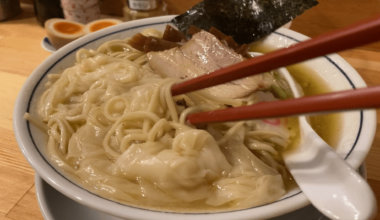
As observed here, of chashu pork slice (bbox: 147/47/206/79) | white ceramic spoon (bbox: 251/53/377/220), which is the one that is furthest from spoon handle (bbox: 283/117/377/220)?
chashu pork slice (bbox: 147/47/206/79)

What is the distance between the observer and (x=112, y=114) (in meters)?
1.19

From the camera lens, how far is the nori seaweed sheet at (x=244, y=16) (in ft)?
5.93

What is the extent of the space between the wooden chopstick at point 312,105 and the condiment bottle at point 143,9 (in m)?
1.57

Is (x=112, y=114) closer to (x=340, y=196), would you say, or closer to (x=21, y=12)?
(x=340, y=196)

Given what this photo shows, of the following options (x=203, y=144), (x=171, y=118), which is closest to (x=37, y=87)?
(x=171, y=118)

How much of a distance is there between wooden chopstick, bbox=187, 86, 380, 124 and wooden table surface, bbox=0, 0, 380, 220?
0.81 metres

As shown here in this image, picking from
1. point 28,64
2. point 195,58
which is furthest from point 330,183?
point 28,64

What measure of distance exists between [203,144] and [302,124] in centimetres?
44

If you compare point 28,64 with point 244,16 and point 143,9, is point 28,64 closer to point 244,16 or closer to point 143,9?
point 143,9

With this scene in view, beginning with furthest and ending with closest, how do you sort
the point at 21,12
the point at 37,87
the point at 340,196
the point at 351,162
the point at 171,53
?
the point at 21,12, the point at 171,53, the point at 37,87, the point at 351,162, the point at 340,196

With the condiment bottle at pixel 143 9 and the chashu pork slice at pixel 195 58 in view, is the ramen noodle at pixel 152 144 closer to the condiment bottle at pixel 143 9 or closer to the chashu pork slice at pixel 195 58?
the chashu pork slice at pixel 195 58

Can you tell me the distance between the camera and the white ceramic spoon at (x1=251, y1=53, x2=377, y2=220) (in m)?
0.73

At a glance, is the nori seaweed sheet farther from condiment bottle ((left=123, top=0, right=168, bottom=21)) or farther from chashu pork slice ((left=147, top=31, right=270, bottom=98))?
condiment bottle ((left=123, top=0, right=168, bottom=21))

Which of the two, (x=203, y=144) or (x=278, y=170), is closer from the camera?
(x=203, y=144)
